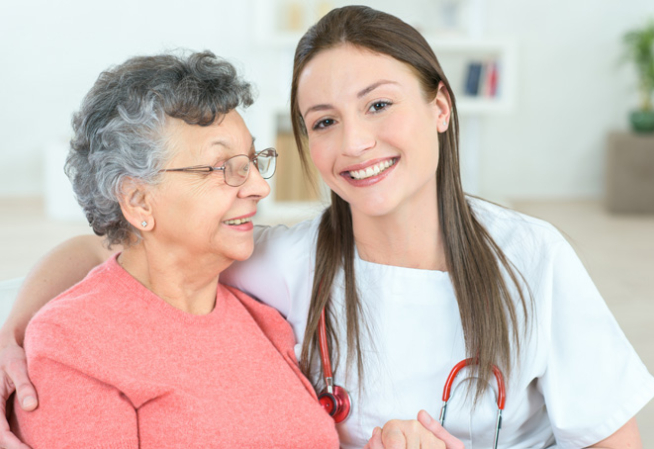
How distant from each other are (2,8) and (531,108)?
15.9 ft

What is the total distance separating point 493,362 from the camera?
1.61 metres

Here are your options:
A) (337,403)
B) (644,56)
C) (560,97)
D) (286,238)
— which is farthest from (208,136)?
(560,97)

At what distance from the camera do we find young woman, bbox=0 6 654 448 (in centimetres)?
158

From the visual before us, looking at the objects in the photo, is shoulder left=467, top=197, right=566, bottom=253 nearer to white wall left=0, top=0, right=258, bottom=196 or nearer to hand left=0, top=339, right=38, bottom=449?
hand left=0, top=339, right=38, bottom=449

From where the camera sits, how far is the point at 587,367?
1.56 m

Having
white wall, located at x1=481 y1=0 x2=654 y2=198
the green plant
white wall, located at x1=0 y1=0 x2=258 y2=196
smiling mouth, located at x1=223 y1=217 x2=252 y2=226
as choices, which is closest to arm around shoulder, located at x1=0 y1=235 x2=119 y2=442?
smiling mouth, located at x1=223 y1=217 x2=252 y2=226

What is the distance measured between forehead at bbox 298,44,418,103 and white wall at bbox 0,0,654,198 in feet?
16.1

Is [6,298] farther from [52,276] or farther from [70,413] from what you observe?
[70,413]

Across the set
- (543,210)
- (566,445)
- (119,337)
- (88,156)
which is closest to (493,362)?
(566,445)

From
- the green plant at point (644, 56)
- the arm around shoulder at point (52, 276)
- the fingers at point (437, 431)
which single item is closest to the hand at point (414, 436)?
the fingers at point (437, 431)

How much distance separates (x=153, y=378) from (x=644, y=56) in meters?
6.26

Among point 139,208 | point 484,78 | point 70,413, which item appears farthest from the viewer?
point 484,78

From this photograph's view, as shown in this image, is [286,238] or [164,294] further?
[286,238]

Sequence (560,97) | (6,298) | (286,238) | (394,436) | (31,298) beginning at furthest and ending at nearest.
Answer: (560,97)
(286,238)
(6,298)
(31,298)
(394,436)
